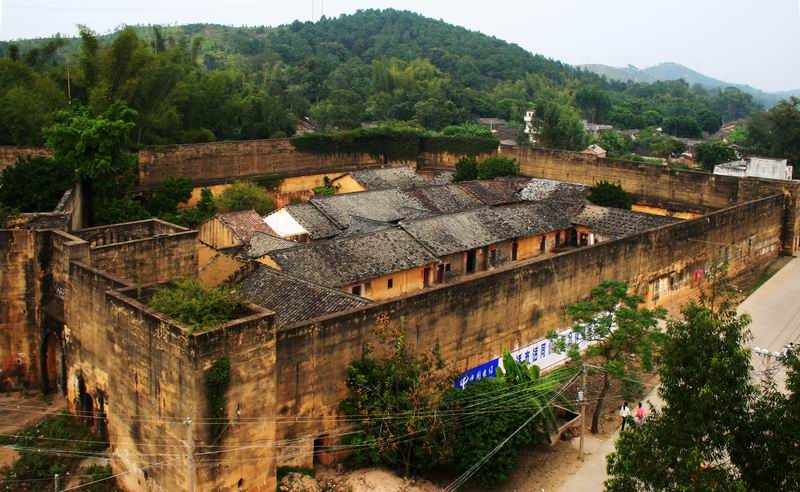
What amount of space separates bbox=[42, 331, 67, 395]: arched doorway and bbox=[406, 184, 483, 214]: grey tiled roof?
51.9ft

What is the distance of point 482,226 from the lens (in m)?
25.3

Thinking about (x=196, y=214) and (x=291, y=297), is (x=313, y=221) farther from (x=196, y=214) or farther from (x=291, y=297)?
(x=291, y=297)

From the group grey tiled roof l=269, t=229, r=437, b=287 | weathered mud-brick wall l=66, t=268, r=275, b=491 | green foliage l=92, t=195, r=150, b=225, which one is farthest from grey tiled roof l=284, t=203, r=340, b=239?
weathered mud-brick wall l=66, t=268, r=275, b=491

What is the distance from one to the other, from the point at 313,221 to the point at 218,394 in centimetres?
1559

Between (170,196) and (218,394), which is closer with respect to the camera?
(218,394)

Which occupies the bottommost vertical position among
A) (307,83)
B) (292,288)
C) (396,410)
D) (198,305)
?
(396,410)

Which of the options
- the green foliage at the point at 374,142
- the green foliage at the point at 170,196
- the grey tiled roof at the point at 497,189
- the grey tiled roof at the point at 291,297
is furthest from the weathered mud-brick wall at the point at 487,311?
the green foliage at the point at 374,142

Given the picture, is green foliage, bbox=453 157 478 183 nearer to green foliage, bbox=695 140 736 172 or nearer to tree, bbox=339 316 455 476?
green foliage, bbox=695 140 736 172

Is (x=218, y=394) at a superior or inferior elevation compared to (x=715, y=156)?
inferior

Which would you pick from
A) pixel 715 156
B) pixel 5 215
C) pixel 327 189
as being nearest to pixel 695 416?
pixel 5 215

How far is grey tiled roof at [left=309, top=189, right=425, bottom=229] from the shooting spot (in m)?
26.5

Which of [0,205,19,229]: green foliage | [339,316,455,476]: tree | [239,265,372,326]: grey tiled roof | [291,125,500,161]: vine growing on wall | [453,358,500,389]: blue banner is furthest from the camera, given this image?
[291,125,500,161]: vine growing on wall

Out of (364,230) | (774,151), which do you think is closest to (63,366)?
(364,230)

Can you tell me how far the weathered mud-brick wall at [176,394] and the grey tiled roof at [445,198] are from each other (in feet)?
58.4
